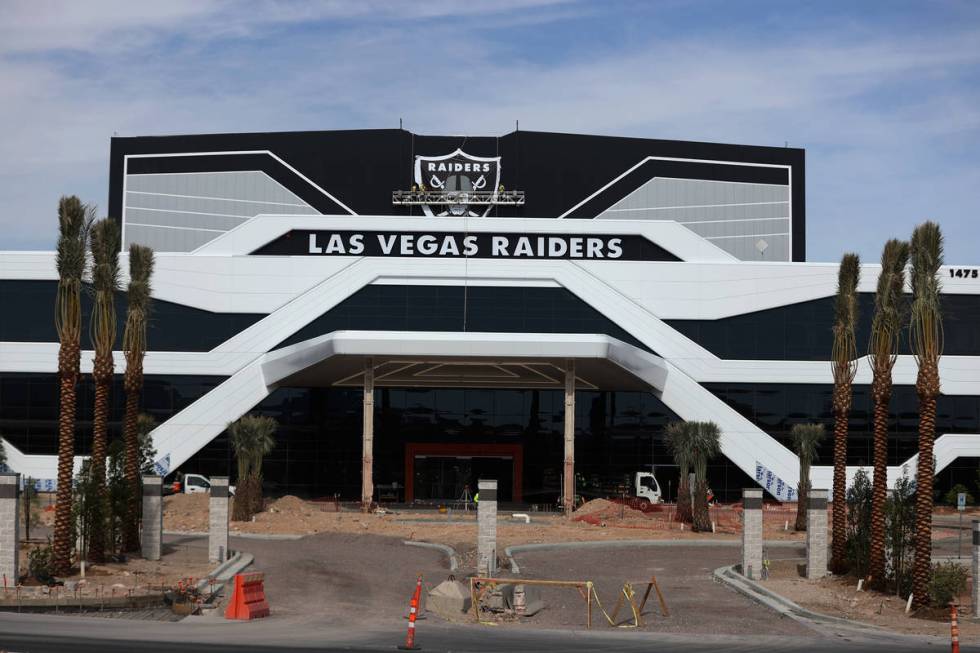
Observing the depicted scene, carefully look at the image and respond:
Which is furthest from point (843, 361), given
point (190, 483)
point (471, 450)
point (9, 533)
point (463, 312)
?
point (190, 483)

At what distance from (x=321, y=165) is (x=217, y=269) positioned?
11.4 meters

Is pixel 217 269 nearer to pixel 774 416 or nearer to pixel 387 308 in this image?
pixel 387 308

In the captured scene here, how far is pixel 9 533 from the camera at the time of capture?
98.8ft

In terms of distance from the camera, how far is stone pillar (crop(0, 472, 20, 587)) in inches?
1176

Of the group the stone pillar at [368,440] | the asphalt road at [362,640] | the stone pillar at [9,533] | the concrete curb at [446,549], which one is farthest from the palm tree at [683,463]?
the stone pillar at [9,533]

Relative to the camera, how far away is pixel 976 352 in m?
66.9

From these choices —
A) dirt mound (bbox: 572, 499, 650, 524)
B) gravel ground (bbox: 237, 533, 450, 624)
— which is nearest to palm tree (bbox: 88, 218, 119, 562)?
gravel ground (bbox: 237, 533, 450, 624)

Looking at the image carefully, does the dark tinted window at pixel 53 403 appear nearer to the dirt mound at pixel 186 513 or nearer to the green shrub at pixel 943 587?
the dirt mound at pixel 186 513

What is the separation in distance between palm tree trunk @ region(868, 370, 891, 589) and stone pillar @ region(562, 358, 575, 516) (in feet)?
74.5

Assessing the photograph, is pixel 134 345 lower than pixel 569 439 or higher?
higher

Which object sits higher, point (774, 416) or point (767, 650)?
point (774, 416)

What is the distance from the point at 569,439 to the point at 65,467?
29.5 metres

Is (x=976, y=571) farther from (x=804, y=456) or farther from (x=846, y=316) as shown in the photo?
(x=804, y=456)

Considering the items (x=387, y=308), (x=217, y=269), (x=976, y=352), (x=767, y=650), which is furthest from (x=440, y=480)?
(x=767, y=650)
